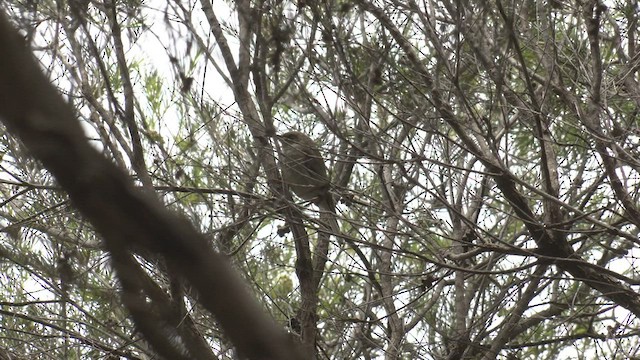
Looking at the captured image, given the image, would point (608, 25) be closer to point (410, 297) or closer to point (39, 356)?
point (410, 297)

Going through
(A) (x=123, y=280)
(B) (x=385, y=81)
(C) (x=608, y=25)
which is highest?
(C) (x=608, y=25)

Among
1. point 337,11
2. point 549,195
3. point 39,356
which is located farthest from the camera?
point 39,356

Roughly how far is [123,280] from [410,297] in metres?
4.68

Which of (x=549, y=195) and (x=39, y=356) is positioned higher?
(x=549, y=195)

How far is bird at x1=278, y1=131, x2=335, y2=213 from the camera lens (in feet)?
13.9

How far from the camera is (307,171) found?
15.1 feet

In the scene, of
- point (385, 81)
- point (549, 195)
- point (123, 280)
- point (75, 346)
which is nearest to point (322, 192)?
point (385, 81)

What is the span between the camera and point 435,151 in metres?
4.94

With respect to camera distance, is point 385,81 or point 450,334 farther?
point 450,334

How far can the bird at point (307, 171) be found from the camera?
166 inches

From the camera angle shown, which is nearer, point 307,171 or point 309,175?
point 309,175

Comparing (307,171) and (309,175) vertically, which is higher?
(307,171)

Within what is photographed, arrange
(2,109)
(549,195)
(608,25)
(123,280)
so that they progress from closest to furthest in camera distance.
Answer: (2,109) → (123,280) → (549,195) → (608,25)

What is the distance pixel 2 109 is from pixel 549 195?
330 centimetres
